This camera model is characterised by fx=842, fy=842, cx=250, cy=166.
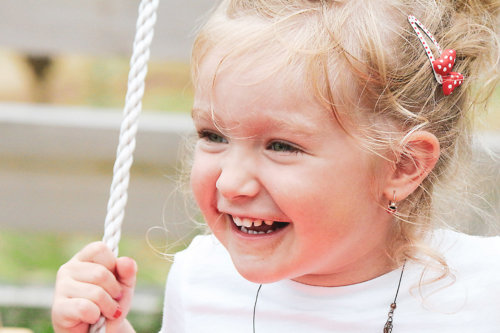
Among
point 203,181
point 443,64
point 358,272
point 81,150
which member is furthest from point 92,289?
point 81,150

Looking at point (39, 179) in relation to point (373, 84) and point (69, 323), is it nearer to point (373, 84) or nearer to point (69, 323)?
point (69, 323)

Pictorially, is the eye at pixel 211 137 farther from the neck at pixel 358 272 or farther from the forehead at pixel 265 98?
the neck at pixel 358 272

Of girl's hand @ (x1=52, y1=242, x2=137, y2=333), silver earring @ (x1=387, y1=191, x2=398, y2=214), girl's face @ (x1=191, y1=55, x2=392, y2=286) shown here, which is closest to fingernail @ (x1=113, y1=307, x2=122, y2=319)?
girl's hand @ (x1=52, y1=242, x2=137, y2=333)

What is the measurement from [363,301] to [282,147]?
32cm

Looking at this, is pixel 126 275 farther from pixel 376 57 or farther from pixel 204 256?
pixel 376 57

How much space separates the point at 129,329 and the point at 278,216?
1.40 feet

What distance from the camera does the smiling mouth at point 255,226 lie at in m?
1.24

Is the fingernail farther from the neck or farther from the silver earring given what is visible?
the silver earring

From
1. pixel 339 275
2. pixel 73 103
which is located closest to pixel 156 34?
pixel 339 275

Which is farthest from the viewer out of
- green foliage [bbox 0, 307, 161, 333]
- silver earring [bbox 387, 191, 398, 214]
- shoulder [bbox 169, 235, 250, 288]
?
green foliage [bbox 0, 307, 161, 333]

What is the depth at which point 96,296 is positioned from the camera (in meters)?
1.23

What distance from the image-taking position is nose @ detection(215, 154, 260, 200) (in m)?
1.20

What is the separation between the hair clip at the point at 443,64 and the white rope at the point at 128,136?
1.31ft

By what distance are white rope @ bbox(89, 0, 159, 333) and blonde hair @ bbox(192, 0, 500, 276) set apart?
113 mm
